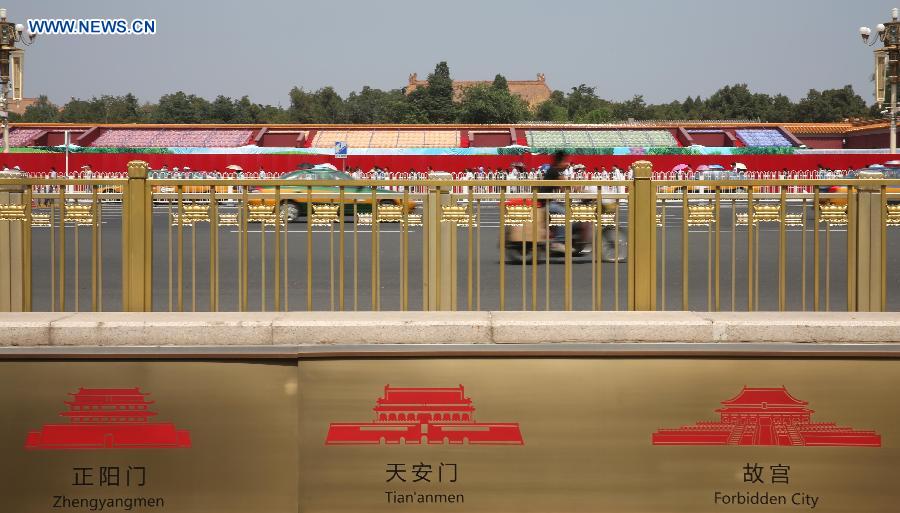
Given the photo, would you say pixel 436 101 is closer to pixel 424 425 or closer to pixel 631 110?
pixel 631 110

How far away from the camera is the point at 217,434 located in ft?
16.1

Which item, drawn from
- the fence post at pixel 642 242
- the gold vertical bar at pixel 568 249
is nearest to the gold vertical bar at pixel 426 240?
the gold vertical bar at pixel 568 249

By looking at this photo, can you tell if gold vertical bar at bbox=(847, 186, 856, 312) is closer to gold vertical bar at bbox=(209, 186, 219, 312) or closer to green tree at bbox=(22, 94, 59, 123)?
gold vertical bar at bbox=(209, 186, 219, 312)

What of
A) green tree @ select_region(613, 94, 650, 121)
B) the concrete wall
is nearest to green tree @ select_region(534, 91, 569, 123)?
green tree @ select_region(613, 94, 650, 121)

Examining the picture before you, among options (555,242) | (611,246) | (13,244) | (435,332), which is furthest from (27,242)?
(611,246)

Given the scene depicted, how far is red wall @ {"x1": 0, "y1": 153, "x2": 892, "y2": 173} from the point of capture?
4781 centimetres

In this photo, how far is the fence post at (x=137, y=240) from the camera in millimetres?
6273

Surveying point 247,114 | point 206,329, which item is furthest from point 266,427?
point 247,114

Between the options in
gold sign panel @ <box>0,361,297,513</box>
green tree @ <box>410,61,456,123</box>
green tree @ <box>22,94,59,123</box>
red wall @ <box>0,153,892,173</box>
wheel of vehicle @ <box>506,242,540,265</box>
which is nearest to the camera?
gold sign panel @ <box>0,361,297,513</box>

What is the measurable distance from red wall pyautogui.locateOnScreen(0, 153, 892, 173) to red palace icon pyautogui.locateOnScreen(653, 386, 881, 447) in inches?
1680

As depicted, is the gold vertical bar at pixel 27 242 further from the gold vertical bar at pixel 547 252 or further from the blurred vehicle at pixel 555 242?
the gold vertical bar at pixel 547 252

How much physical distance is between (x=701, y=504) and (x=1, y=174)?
4.50 metres

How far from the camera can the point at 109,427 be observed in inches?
194

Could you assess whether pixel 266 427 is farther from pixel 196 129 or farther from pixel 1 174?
pixel 196 129
